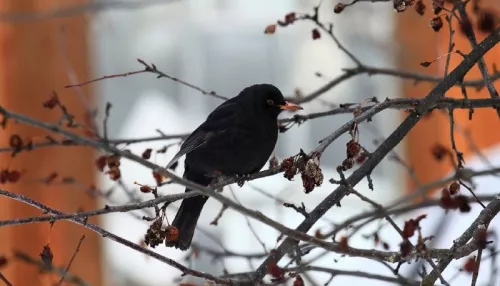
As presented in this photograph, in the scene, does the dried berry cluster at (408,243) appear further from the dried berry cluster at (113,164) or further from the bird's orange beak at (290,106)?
the bird's orange beak at (290,106)

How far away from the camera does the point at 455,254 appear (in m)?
1.80

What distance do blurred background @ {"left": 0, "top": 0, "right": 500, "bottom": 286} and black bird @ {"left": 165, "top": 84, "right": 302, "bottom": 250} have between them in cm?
208

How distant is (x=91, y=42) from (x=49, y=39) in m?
0.37

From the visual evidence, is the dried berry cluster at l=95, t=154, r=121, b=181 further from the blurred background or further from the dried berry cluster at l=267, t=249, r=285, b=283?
the blurred background

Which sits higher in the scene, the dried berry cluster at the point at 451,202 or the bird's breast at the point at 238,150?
the bird's breast at the point at 238,150

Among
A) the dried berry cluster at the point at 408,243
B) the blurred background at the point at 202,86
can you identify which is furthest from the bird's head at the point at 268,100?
the blurred background at the point at 202,86

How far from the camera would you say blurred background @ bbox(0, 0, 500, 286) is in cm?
511

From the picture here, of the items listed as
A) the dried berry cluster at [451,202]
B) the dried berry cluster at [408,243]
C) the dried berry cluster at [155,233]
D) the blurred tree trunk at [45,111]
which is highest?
the blurred tree trunk at [45,111]

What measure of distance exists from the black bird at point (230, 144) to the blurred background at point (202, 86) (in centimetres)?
208

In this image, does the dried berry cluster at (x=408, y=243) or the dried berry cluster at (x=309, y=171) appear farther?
the dried berry cluster at (x=309, y=171)

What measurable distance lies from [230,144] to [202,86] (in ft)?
10.2

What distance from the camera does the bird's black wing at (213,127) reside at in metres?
2.94

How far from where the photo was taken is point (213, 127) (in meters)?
3.05

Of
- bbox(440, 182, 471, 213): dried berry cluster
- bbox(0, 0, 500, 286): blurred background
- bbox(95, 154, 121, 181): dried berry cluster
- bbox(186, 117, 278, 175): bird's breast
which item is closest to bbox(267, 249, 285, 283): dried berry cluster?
bbox(440, 182, 471, 213): dried berry cluster
